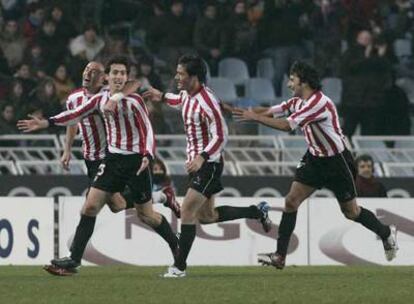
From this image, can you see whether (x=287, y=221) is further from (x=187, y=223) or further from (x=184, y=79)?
(x=184, y=79)

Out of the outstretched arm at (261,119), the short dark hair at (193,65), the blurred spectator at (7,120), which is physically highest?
the short dark hair at (193,65)

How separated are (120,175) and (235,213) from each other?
1630 mm

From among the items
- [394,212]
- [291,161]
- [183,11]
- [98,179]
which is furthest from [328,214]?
[183,11]

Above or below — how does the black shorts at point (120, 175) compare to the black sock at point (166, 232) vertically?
above

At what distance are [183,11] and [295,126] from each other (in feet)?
32.6

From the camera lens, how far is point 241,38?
24.0m

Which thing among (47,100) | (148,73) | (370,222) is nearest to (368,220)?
(370,222)

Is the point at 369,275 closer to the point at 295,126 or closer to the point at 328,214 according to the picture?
the point at 295,126

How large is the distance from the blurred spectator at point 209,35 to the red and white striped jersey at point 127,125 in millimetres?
9056

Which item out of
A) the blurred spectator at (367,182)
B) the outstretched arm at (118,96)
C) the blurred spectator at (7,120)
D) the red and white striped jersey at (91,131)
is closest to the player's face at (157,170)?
the blurred spectator at (367,182)

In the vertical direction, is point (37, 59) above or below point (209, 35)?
below

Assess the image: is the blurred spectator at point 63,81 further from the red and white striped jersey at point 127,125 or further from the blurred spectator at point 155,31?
the red and white striped jersey at point 127,125

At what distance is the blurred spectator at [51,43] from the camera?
76.2 ft

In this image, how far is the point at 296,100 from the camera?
15320mm
